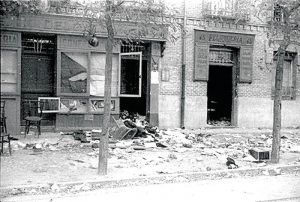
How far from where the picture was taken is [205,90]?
17.2 metres

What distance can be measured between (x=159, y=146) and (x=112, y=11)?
17.0 feet

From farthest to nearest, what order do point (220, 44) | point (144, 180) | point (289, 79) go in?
point (289, 79) < point (220, 44) < point (144, 180)

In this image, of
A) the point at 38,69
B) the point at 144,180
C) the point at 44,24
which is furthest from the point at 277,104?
the point at 38,69

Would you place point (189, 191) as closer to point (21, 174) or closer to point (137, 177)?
point (137, 177)

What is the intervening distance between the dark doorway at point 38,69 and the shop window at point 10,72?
80 cm

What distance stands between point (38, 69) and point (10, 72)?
1.31m

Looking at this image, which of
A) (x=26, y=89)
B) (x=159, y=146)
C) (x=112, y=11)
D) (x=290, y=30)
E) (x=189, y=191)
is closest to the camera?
(x=189, y=191)

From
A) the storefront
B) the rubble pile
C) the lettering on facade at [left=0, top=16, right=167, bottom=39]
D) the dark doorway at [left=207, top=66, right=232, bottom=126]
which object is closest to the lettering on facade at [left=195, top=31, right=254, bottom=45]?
the dark doorway at [left=207, top=66, right=232, bottom=126]

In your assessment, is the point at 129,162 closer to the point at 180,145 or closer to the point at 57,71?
the point at 180,145

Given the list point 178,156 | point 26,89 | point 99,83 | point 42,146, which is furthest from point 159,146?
point 26,89

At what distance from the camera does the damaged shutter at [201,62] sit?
16.9 meters

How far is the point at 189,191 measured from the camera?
748cm

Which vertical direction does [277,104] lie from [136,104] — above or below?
above

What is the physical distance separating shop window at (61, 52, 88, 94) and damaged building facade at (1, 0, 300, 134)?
0.12 ft
